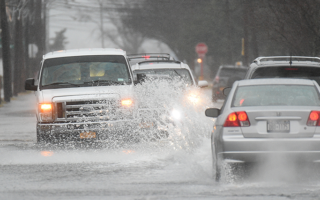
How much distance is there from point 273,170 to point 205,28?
55.9 metres

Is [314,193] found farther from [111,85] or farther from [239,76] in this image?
[239,76]

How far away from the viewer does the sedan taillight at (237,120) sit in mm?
8609

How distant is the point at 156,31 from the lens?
76188mm

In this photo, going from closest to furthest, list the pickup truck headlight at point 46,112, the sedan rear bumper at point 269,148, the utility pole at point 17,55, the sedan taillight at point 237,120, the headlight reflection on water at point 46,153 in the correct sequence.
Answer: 1. the sedan rear bumper at point 269,148
2. the sedan taillight at point 237,120
3. the headlight reflection on water at point 46,153
4. the pickup truck headlight at point 46,112
5. the utility pole at point 17,55

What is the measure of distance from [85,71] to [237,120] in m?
6.22

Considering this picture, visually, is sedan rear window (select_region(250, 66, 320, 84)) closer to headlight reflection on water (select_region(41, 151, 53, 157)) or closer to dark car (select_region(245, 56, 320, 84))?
dark car (select_region(245, 56, 320, 84))

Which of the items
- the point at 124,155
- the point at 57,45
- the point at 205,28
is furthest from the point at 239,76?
the point at 57,45

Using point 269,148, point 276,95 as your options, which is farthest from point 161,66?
point 269,148

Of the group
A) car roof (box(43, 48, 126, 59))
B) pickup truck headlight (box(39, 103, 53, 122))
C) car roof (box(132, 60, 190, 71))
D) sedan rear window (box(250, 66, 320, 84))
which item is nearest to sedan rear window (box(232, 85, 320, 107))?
sedan rear window (box(250, 66, 320, 84))

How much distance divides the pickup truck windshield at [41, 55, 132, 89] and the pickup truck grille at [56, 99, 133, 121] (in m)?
0.64

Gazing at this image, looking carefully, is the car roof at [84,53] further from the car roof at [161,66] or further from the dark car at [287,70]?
the dark car at [287,70]

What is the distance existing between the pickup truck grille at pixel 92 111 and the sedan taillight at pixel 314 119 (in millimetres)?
5385

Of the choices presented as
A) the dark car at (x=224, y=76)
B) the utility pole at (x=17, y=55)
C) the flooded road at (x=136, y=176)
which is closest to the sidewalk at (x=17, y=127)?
the flooded road at (x=136, y=176)

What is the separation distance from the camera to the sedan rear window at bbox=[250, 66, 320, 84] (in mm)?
12094
